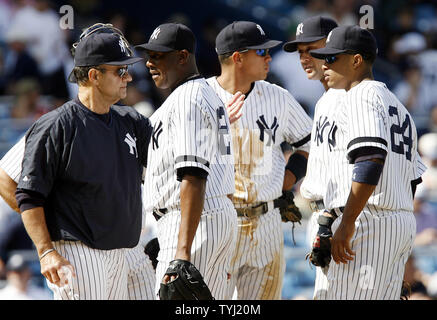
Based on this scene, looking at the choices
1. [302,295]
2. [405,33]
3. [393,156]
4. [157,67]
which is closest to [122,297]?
[157,67]

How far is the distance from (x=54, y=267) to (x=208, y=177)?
0.89m

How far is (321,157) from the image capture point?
177 inches

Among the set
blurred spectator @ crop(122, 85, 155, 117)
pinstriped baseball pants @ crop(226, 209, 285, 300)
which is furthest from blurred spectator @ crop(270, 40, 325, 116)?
pinstriped baseball pants @ crop(226, 209, 285, 300)

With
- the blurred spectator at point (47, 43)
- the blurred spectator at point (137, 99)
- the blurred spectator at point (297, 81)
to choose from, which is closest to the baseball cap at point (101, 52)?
→ the blurred spectator at point (137, 99)

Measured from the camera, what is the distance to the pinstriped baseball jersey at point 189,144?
4004 millimetres

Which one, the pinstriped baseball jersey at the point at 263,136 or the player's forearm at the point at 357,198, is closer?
the player's forearm at the point at 357,198

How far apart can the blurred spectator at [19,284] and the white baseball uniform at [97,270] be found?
8.53 feet

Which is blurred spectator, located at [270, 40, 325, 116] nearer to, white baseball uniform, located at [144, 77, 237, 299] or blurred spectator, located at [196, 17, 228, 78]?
blurred spectator, located at [196, 17, 228, 78]

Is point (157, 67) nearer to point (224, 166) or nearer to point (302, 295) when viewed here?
point (224, 166)

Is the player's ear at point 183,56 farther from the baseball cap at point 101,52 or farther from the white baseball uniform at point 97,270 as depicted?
the white baseball uniform at point 97,270

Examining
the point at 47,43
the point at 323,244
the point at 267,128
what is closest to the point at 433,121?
the point at 47,43

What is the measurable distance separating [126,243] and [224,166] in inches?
24.7

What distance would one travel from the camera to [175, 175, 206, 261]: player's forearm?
12.6 feet

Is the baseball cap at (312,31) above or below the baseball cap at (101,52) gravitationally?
above
